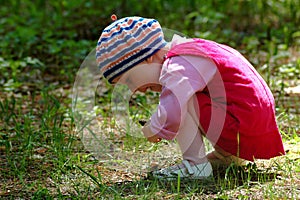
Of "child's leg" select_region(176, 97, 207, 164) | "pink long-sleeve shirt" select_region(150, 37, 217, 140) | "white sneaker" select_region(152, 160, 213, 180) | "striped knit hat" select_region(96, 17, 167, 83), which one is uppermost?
"striped knit hat" select_region(96, 17, 167, 83)

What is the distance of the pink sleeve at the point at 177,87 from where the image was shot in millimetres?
2574

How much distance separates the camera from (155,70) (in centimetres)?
273

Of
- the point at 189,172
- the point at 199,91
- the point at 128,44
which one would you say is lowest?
the point at 189,172

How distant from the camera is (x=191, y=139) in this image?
2.69 m

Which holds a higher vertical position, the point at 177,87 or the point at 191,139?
the point at 177,87

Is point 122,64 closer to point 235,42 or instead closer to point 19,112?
point 19,112

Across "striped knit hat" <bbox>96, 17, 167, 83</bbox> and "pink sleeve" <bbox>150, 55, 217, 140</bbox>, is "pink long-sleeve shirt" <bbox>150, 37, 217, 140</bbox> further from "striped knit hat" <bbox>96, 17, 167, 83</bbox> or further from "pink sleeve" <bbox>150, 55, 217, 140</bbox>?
"striped knit hat" <bbox>96, 17, 167, 83</bbox>

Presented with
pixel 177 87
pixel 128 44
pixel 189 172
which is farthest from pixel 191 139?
pixel 128 44

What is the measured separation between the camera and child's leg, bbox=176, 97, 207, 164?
8.75 ft

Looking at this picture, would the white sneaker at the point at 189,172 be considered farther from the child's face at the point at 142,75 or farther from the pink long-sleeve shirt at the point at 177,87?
the child's face at the point at 142,75

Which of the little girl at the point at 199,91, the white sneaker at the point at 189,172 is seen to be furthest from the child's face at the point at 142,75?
the white sneaker at the point at 189,172

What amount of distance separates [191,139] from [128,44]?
1.57ft

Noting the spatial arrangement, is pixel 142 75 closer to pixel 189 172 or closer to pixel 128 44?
pixel 128 44

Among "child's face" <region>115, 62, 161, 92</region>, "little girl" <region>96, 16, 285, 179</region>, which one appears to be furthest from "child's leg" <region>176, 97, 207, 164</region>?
"child's face" <region>115, 62, 161, 92</region>
